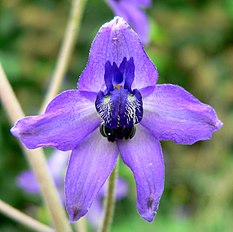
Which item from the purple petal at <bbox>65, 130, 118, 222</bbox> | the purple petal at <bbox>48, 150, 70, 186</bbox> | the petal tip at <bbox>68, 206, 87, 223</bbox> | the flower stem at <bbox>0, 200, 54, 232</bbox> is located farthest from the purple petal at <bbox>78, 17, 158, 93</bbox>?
the purple petal at <bbox>48, 150, 70, 186</bbox>

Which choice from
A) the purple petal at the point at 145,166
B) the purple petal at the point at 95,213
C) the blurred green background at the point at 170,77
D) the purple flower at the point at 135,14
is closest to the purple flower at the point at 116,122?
the purple petal at the point at 145,166

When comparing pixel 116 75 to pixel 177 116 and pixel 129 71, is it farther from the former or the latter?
pixel 177 116

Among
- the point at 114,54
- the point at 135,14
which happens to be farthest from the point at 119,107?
the point at 135,14

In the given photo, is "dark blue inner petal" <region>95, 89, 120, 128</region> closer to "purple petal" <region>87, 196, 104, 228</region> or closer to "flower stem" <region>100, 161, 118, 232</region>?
"flower stem" <region>100, 161, 118, 232</region>

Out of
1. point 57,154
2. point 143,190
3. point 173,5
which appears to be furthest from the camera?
point 173,5

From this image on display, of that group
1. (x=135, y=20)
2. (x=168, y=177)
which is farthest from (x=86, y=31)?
(x=135, y=20)

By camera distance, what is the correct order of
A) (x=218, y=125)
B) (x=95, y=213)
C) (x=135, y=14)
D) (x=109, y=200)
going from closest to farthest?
(x=218, y=125) < (x=109, y=200) < (x=135, y=14) < (x=95, y=213)

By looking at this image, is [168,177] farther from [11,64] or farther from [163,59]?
[11,64]
